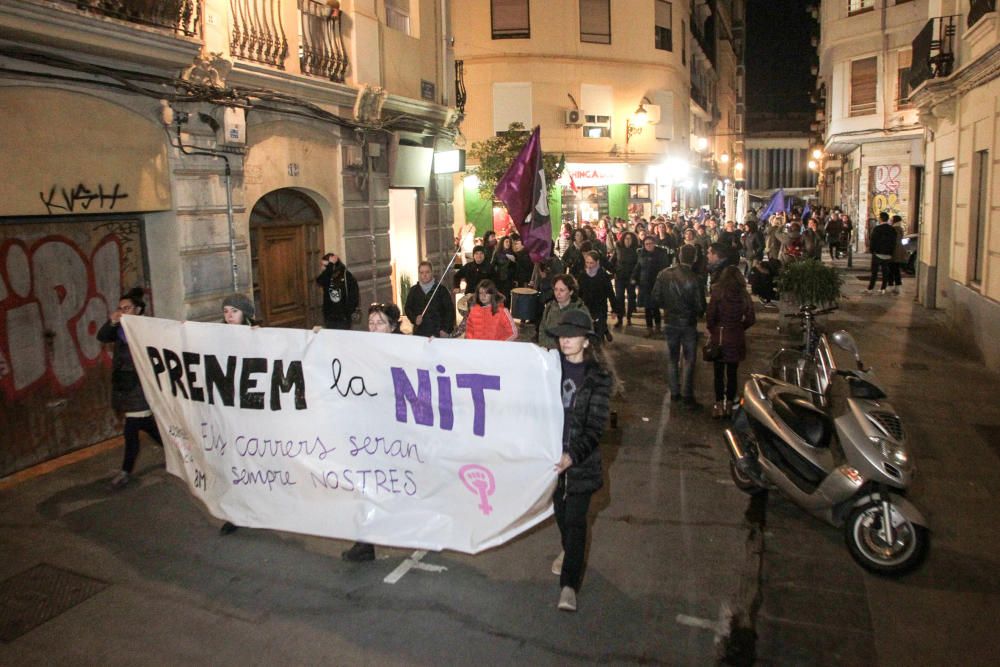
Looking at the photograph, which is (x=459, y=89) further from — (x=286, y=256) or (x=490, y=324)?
(x=490, y=324)

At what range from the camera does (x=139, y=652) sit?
466cm

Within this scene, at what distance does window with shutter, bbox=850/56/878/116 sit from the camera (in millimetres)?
29281

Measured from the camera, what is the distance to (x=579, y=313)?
5.05m

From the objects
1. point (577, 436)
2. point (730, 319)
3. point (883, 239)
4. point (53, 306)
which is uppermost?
point (883, 239)

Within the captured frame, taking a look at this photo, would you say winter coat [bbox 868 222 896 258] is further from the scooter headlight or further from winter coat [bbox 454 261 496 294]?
the scooter headlight

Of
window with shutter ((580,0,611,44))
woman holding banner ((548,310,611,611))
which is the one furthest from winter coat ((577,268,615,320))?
window with shutter ((580,0,611,44))

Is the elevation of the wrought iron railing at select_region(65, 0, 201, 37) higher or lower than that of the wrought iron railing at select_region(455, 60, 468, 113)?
lower

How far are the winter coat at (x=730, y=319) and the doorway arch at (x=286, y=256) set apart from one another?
5.79 metres

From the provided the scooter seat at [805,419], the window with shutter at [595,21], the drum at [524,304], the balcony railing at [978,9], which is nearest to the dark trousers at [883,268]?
the balcony railing at [978,9]

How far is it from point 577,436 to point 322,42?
9074 mm

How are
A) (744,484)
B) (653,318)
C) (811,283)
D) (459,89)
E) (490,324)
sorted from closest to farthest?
(744,484)
(490,324)
(811,283)
(653,318)
(459,89)

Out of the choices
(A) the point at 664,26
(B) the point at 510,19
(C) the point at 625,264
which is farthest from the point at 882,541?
(A) the point at 664,26

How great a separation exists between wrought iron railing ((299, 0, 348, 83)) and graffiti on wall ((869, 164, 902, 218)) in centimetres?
2412

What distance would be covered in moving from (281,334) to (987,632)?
4743 mm
